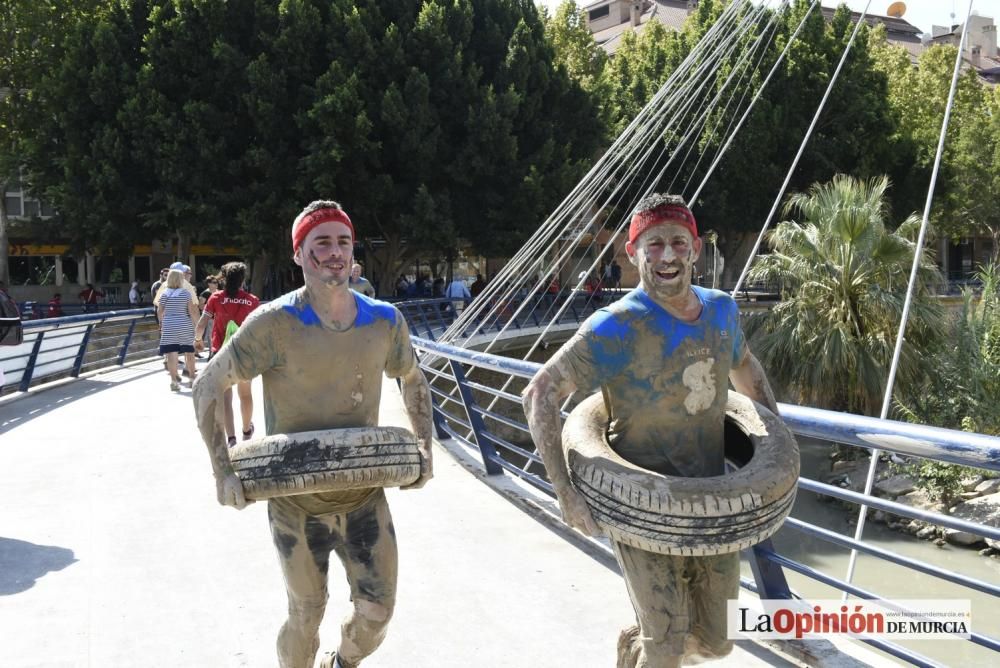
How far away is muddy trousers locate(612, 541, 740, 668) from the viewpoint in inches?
110

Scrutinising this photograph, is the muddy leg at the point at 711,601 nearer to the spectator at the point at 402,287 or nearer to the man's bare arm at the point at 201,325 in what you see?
the man's bare arm at the point at 201,325

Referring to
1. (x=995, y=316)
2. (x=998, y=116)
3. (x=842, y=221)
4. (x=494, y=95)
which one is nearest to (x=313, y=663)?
(x=995, y=316)

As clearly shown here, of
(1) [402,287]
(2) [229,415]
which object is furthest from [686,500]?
(1) [402,287]

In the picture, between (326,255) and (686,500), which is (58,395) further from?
(686,500)

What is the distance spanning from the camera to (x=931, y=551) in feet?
44.3

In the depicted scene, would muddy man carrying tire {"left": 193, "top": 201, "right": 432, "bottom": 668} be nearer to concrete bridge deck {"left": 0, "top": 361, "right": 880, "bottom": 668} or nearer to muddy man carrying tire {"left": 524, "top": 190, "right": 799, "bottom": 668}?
muddy man carrying tire {"left": 524, "top": 190, "right": 799, "bottom": 668}

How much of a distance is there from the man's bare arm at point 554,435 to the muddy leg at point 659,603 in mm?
191

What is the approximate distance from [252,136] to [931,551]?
21545 millimetres

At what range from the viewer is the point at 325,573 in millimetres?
3271

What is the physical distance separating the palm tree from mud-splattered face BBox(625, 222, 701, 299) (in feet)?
48.7

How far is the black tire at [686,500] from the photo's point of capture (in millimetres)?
2639

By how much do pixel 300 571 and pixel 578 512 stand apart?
1048mm

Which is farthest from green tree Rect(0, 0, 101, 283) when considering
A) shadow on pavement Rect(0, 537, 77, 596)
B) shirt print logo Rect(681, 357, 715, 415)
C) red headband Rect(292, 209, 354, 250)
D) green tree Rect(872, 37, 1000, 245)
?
shirt print logo Rect(681, 357, 715, 415)

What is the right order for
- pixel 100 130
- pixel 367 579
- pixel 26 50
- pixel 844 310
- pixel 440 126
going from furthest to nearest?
pixel 26 50 < pixel 440 126 < pixel 100 130 < pixel 844 310 < pixel 367 579
